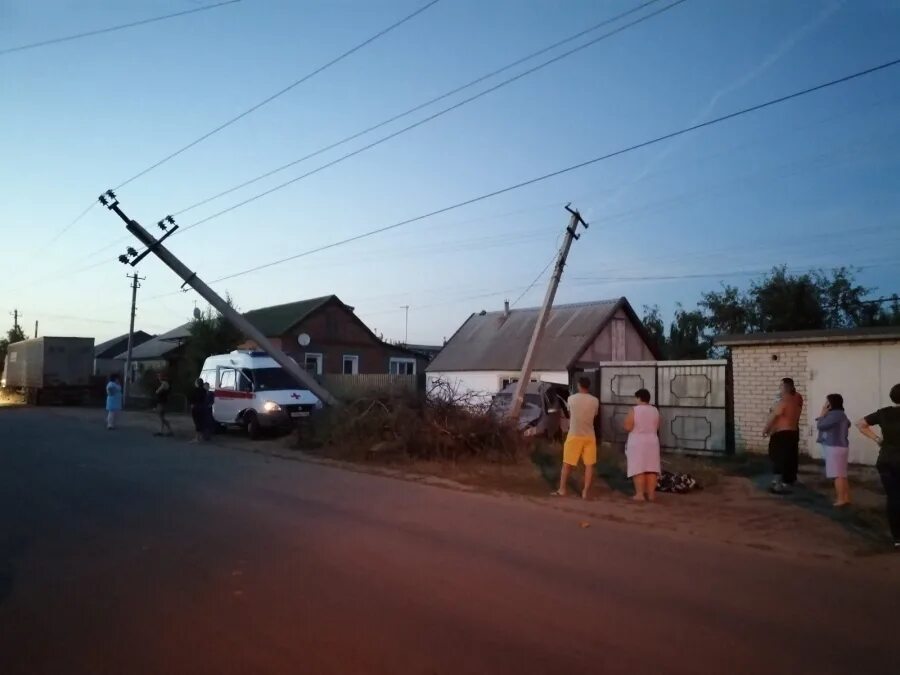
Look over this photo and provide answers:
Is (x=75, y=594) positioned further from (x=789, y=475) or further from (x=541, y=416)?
(x=541, y=416)

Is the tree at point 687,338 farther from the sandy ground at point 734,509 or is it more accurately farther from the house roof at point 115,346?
the house roof at point 115,346

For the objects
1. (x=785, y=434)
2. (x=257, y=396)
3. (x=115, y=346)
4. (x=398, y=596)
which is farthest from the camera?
(x=115, y=346)

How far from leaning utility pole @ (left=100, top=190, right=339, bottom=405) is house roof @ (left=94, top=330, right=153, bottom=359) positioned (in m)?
53.8

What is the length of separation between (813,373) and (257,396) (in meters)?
13.9

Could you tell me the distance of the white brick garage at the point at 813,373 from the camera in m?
15.1

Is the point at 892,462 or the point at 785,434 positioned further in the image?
the point at 785,434

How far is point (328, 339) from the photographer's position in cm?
4450

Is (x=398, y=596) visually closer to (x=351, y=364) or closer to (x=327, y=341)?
(x=327, y=341)

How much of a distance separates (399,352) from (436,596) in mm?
42351

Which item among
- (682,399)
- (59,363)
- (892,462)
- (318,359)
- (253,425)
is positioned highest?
(318,359)

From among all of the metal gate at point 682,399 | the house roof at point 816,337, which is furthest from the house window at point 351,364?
the house roof at point 816,337

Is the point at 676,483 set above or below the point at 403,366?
below

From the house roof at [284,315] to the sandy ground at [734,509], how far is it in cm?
2729

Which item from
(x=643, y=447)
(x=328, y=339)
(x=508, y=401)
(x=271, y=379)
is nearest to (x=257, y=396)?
(x=271, y=379)
